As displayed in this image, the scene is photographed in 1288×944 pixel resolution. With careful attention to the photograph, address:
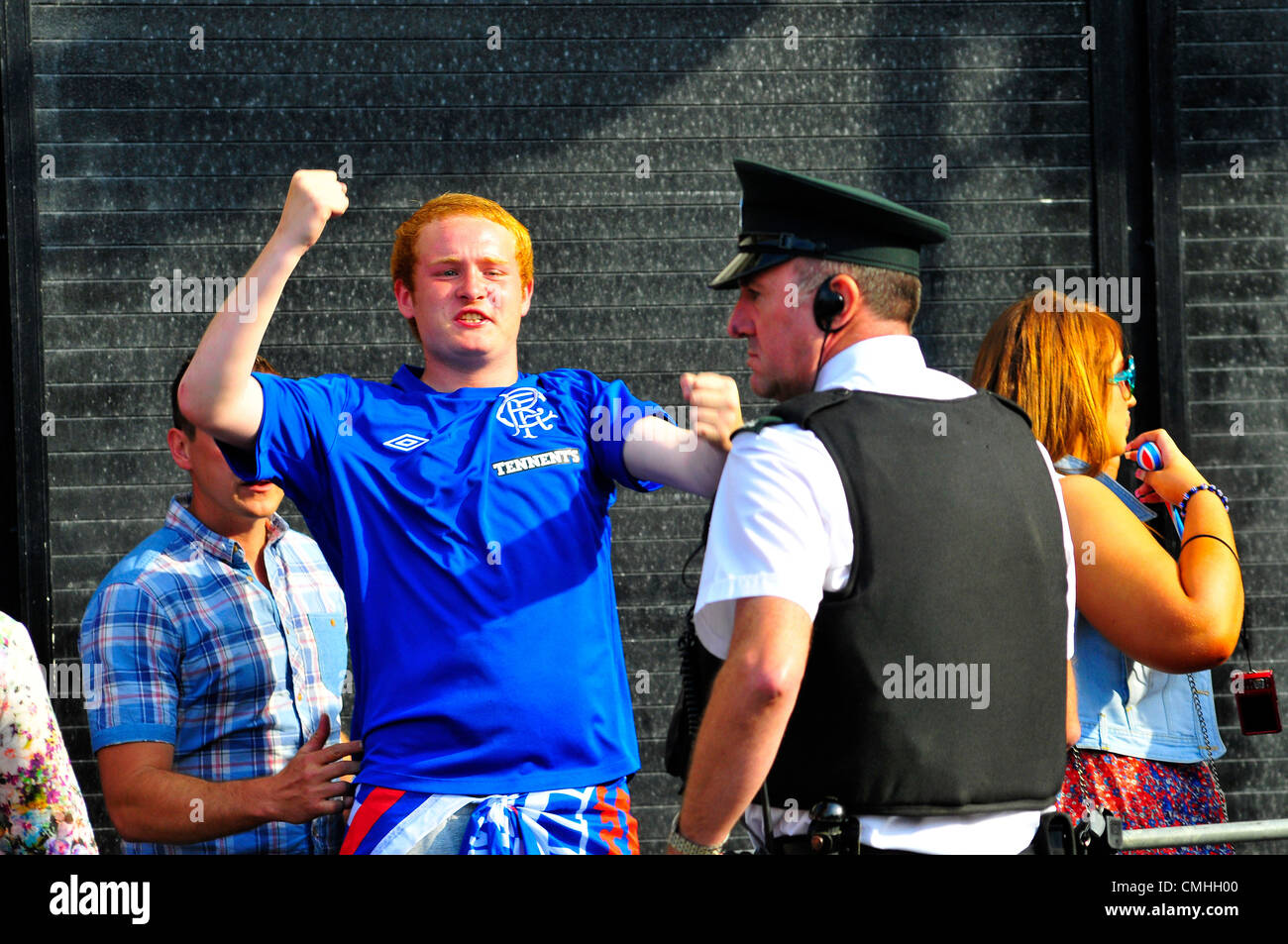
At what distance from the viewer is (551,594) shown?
2613 millimetres

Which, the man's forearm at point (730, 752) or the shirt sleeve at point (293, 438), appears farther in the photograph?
the shirt sleeve at point (293, 438)

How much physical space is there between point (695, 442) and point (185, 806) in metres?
1.41

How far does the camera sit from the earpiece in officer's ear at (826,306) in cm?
246

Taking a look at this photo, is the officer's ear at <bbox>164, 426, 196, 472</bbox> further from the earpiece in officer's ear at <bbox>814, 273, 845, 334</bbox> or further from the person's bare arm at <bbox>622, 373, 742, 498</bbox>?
the earpiece in officer's ear at <bbox>814, 273, 845, 334</bbox>

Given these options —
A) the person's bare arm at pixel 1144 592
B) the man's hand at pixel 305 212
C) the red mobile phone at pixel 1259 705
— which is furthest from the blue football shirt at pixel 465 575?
the red mobile phone at pixel 1259 705

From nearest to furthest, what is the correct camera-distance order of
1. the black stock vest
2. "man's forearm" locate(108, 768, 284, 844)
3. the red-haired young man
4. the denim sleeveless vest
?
the black stock vest → the red-haired young man → "man's forearm" locate(108, 768, 284, 844) → the denim sleeveless vest

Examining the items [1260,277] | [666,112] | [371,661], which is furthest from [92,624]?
[1260,277]

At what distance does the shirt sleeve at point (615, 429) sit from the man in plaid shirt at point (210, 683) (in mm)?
822

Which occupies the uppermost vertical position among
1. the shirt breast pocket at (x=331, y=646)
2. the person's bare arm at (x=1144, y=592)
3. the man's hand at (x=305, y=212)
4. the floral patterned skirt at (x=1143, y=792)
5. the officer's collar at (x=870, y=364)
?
the man's hand at (x=305, y=212)

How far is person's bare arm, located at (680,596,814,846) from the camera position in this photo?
2076 millimetres

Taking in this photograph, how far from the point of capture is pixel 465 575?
8.43 feet

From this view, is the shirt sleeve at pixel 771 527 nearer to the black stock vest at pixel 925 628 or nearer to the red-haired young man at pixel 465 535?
the black stock vest at pixel 925 628

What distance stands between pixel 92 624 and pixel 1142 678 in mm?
2466

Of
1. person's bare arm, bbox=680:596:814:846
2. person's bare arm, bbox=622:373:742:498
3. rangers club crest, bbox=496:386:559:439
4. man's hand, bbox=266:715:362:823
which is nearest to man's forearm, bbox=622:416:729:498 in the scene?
person's bare arm, bbox=622:373:742:498
